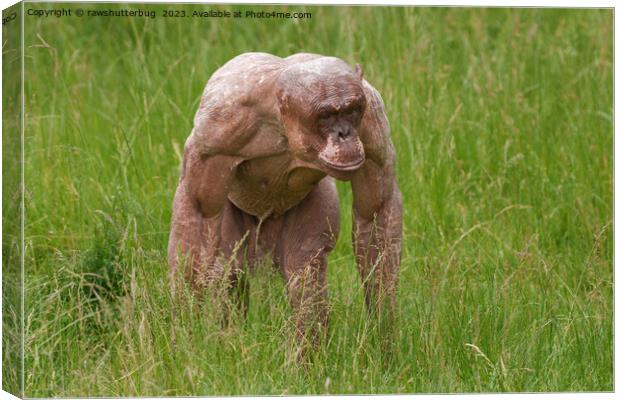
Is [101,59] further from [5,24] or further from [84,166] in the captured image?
[5,24]

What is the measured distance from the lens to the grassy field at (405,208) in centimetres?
595

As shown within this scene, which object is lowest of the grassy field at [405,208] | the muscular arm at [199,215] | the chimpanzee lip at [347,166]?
the grassy field at [405,208]

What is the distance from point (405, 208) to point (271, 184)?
2.38 m

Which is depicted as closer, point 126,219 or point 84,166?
point 126,219

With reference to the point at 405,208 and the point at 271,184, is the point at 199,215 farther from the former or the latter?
the point at 405,208

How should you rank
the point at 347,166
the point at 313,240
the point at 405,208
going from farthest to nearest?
the point at 405,208, the point at 313,240, the point at 347,166

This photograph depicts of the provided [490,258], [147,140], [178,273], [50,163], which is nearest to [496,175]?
[490,258]

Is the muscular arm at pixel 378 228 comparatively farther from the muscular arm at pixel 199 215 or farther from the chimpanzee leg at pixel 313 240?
the muscular arm at pixel 199 215

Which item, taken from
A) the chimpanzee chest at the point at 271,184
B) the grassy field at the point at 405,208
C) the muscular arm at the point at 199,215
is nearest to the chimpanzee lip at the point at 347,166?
the chimpanzee chest at the point at 271,184

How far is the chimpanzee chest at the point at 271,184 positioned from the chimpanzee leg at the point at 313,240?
7cm

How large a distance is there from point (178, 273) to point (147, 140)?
2.40 meters

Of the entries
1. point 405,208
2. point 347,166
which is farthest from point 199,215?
point 405,208

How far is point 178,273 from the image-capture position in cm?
594

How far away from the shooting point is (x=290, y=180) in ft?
19.3
